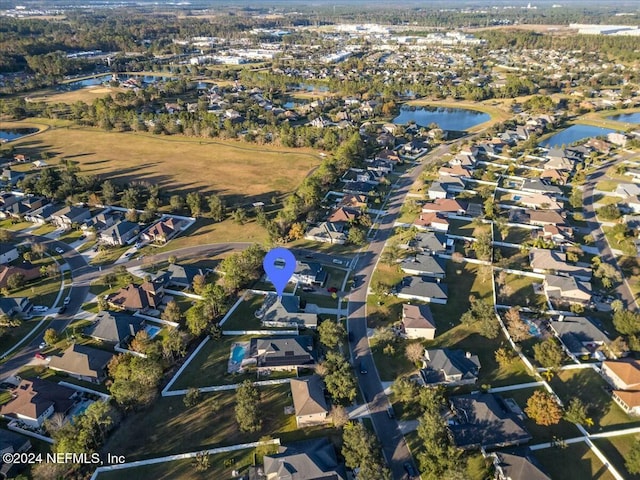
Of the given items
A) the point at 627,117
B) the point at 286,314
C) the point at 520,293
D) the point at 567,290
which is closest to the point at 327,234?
the point at 286,314

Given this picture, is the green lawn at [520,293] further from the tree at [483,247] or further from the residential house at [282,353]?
the residential house at [282,353]

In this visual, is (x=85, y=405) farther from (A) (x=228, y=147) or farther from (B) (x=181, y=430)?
(A) (x=228, y=147)

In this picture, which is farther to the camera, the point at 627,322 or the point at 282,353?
the point at 627,322

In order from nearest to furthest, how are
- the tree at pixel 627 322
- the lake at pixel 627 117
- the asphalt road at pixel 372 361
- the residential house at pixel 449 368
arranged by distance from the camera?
the asphalt road at pixel 372 361, the residential house at pixel 449 368, the tree at pixel 627 322, the lake at pixel 627 117

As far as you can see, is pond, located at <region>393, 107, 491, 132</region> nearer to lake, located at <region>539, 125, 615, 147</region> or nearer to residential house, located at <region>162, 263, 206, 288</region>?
lake, located at <region>539, 125, 615, 147</region>

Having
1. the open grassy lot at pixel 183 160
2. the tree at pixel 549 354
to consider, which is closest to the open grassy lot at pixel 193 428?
the tree at pixel 549 354

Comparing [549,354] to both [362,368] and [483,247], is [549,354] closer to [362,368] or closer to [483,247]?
[362,368]
